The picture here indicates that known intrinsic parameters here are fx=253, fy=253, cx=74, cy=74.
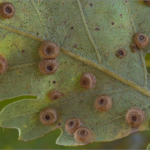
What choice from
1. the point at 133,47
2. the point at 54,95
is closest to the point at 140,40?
the point at 133,47

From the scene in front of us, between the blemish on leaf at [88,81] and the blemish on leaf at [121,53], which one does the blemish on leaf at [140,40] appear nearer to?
the blemish on leaf at [121,53]

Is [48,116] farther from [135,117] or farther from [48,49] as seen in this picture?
[135,117]

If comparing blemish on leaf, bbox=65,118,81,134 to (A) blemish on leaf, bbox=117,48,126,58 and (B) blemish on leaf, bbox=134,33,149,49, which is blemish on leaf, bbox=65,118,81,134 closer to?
(A) blemish on leaf, bbox=117,48,126,58

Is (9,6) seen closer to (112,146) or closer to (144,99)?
(144,99)

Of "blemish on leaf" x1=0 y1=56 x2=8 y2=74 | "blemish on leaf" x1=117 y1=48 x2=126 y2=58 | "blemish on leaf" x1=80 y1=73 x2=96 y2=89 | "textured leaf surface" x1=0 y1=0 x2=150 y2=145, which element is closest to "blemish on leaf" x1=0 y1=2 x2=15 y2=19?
"textured leaf surface" x1=0 y1=0 x2=150 y2=145

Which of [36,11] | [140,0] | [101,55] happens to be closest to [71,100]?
[101,55]
